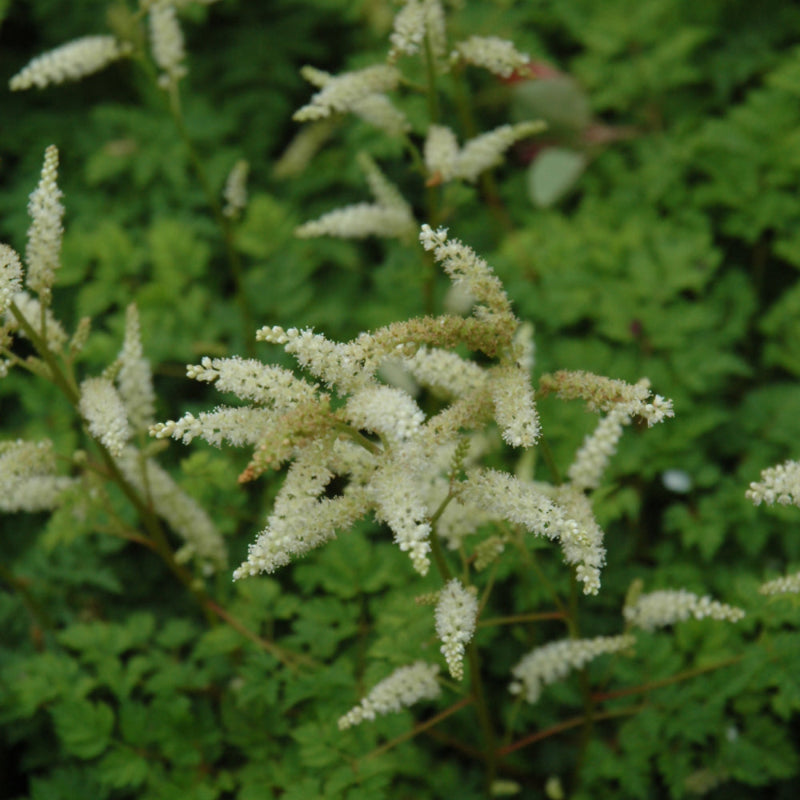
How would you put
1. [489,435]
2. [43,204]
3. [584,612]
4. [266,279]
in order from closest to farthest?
[43,204]
[489,435]
[584,612]
[266,279]

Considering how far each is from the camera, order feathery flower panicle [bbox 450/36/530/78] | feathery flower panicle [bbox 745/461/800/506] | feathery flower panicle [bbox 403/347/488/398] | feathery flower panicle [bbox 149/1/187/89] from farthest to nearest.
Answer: feathery flower panicle [bbox 149/1/187/89] < feathery flower panicle [bbox 450/36/530/78] < feathery flower panicle [bbox 403/347/488/398] < feathery flower panicle [bbox 745/461/800/506]

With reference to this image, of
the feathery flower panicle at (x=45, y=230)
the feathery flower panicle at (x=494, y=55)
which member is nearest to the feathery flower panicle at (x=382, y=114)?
the feathery flower panicle at (x=494, y=55)

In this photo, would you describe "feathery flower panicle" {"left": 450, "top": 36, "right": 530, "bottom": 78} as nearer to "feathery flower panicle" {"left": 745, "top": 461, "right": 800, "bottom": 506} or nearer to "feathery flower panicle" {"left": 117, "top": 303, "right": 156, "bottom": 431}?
"feathery flower panicle" {"left": 117, "top": 303, "right": 156, "bottom": 431}

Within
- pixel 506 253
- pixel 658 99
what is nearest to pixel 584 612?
pixel 506 253

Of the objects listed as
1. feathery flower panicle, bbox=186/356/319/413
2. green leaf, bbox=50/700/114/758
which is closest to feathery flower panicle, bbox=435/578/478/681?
feathery flower panicle, bbox=186/356/319/413

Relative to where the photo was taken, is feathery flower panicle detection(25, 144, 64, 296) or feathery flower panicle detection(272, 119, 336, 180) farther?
feathery flower panicle detection(272, 119, 336, 180)

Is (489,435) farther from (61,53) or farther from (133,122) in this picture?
(133,122)
